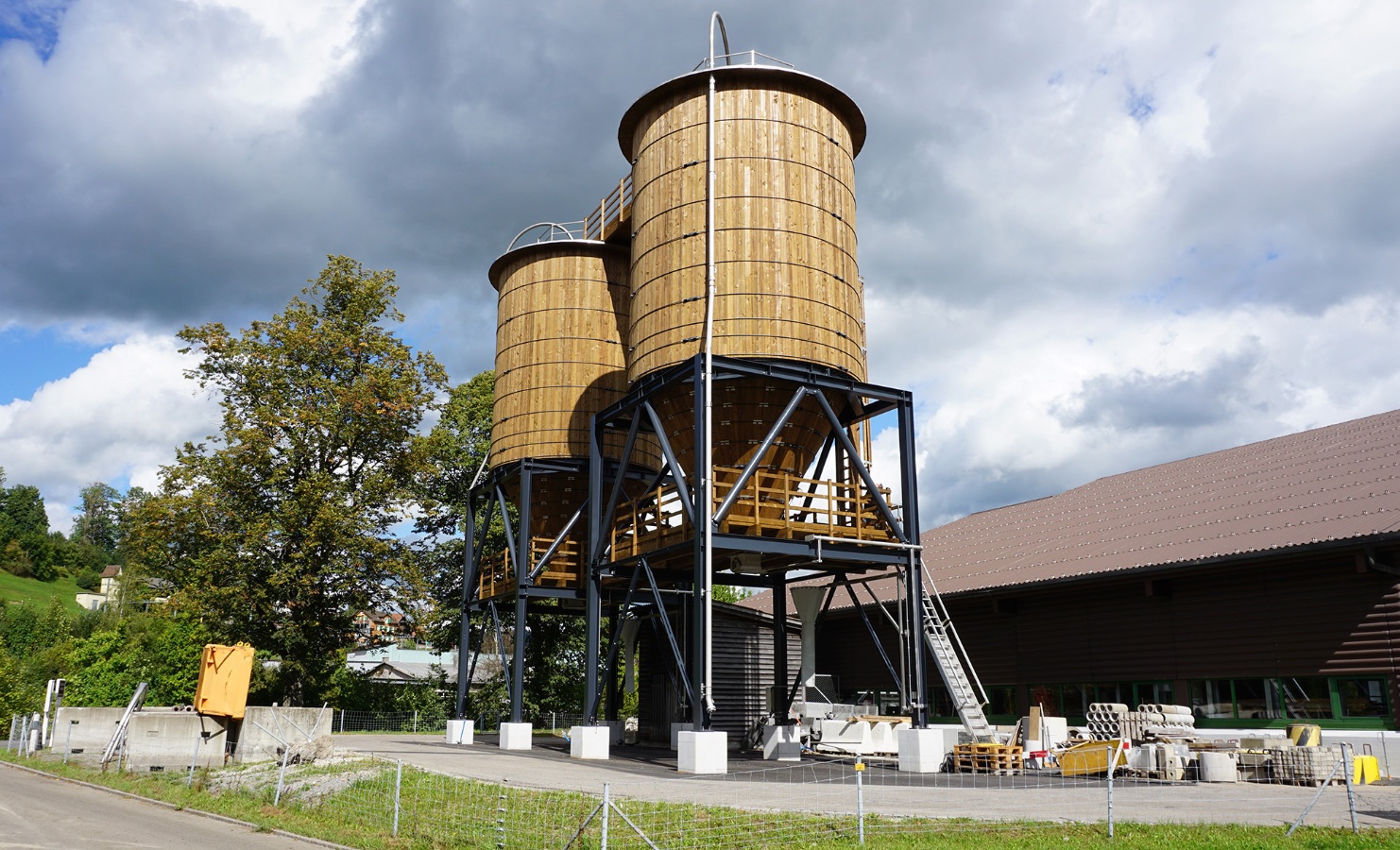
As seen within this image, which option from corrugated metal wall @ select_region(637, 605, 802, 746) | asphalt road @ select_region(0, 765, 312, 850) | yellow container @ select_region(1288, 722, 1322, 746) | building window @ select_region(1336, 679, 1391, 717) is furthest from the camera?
corrugated metal wall @ select_region(637, 605, 802, 746)

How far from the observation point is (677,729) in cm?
2383

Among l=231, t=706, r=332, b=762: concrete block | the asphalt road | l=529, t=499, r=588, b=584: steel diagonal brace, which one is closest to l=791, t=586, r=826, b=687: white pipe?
l=529, t=499, r=588, b=584: steel diagonal brace

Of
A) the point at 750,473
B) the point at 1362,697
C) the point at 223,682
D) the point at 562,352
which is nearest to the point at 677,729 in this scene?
the point at 750,473

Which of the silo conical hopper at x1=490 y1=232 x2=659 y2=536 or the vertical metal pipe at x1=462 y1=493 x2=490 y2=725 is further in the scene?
the vertical metal pipe at x1=462 y1=493 x2=490 y2=725

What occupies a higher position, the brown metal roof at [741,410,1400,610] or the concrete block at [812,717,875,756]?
the brown metal roof at [741,410,1400,610]

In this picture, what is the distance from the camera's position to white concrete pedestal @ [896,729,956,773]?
19.3 m

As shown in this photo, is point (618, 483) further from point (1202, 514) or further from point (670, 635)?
point (1202, 514)

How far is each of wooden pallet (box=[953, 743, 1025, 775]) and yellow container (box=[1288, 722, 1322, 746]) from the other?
188 inches

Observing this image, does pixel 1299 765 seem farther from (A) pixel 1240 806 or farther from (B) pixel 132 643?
(B) pixel 132 643

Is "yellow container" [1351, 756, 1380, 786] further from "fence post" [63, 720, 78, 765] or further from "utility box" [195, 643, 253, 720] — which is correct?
"fence post" [63, 720, 78, 765]

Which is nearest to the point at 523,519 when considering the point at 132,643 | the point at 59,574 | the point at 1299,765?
the point at 1299,765

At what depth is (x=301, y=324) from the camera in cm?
3756

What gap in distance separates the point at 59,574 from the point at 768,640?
124558 millimetres

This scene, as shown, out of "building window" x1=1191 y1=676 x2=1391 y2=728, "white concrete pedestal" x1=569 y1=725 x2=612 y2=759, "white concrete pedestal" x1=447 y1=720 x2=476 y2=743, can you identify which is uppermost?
"building window" x1=1191 y1=676 x2=1391 y2=728
